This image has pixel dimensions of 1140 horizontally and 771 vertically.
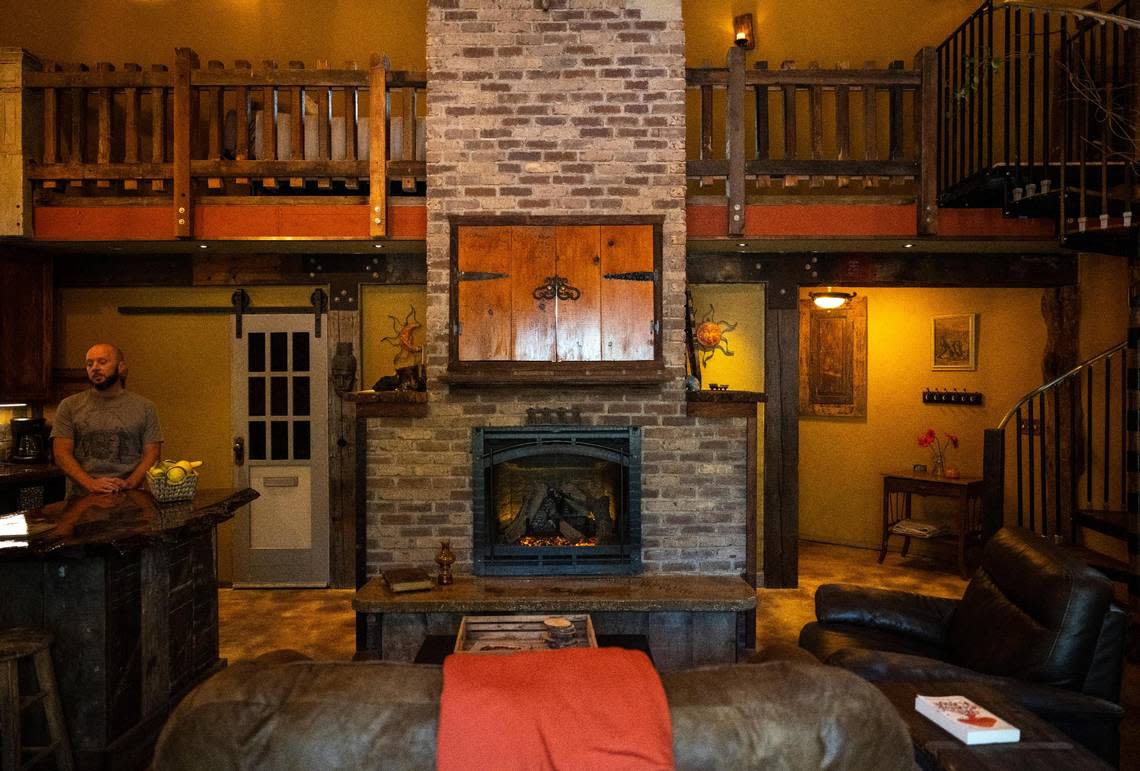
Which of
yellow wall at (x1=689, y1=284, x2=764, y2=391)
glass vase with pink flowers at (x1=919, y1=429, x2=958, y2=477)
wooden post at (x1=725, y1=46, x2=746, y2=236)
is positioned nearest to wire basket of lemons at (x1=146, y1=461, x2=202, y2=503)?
wooden post at (x1=725, y1=46, x2=746, y2=236)

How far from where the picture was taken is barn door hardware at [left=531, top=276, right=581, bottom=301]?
430 centimetres

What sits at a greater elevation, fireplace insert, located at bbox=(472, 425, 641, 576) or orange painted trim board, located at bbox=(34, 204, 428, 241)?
orange painted trim board, located at bbox=(34, 204, 428, 241)

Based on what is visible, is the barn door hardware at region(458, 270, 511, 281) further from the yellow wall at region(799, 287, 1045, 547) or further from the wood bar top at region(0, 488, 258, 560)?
the yellow wall at region(799, 287, 1045, 547)

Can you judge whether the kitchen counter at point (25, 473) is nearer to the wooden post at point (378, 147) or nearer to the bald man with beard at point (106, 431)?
the bald man with beard at point (106, 431)

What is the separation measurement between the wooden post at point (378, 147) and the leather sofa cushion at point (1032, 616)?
3.89 meters

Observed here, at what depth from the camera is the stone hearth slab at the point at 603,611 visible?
3.87 metres

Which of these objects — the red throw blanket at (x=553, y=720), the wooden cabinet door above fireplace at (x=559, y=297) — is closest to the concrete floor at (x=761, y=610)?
the wooden cabinet door above fireplace at (x=559, y=297)

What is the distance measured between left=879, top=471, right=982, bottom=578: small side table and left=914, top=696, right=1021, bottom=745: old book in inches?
175

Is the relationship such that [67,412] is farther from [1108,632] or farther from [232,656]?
[1108,632]

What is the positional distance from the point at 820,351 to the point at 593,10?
4601 mm

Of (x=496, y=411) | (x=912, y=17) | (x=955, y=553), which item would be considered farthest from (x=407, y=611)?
(x=912, y=17)

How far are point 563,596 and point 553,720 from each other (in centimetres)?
251

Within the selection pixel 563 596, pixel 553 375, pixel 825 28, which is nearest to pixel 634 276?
pixel 553 375

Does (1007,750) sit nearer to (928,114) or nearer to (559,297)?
(559,297)
